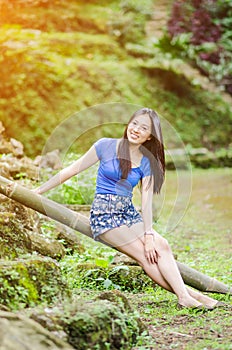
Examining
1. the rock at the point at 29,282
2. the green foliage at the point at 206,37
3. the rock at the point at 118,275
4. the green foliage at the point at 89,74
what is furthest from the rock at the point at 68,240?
the green foliage at the point at 206,37

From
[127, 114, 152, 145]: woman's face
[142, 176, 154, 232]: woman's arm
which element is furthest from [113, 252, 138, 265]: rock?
[127, 114, 152, 145]: woman's face

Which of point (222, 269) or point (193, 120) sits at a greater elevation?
point (222, 269)

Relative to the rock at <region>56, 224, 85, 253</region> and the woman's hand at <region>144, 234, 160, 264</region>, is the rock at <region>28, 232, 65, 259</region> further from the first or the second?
the woman's hand at <region>144, 234, 160, 264</region>

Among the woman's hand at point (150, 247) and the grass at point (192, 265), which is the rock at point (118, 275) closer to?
the grass at point (192, 265)

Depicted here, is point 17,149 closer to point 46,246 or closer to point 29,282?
point 46,246

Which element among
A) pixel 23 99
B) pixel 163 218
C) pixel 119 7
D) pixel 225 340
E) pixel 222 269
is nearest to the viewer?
pixel 225 340

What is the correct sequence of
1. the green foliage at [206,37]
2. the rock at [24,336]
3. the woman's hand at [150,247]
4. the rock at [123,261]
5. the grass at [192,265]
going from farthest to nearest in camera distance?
1. the green foliage at [206,37]
2. the rock at [123,261]
3. the woman's hand at [150,247]
4. the grass at [192,265]
5. the rock at [24,336]

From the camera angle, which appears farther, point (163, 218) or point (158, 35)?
point (158, 35)

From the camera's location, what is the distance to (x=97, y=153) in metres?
4.33

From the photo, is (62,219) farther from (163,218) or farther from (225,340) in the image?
(163,218)

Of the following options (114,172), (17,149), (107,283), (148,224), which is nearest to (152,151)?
(114,172)

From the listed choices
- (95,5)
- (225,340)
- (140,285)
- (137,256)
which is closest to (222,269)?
(140,285)

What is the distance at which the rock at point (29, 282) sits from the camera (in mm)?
3412

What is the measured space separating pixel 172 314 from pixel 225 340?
0.67 meters
